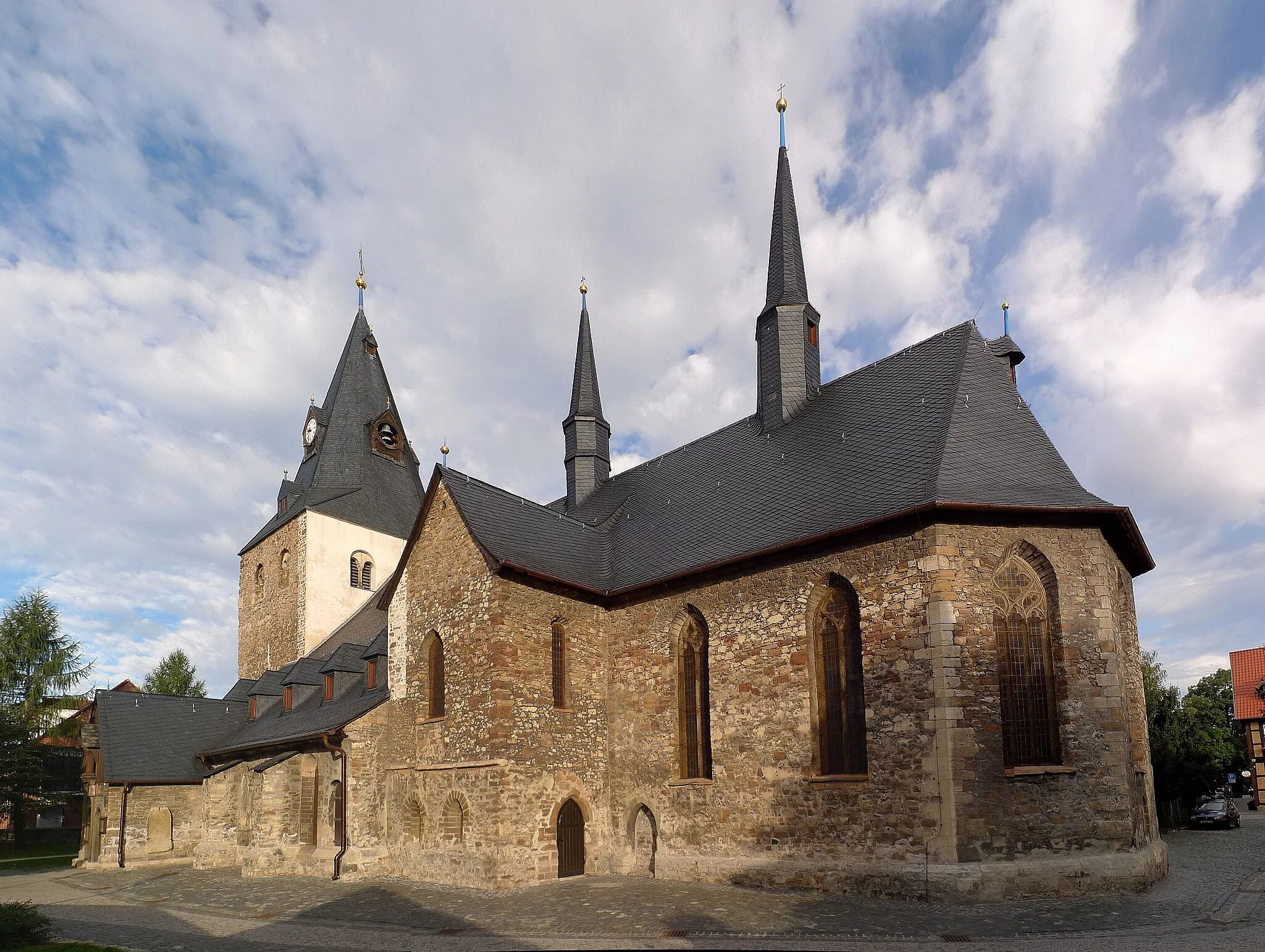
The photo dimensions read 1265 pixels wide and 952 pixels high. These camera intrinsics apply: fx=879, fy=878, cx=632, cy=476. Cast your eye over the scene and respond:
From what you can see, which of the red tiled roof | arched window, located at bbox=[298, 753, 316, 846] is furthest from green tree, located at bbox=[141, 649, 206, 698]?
the red tiled roof

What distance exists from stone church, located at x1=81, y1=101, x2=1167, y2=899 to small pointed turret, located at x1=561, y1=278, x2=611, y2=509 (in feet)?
4.27

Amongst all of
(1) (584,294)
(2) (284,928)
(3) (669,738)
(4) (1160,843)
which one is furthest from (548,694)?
(1) (584,294)

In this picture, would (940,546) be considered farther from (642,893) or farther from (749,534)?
(642,893)

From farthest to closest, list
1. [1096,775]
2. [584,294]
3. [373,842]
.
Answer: [584,294], [373,842], [1096,775]

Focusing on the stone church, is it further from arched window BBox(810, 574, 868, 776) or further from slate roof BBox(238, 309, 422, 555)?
slate roof BBox(238, 309, 422, 555)

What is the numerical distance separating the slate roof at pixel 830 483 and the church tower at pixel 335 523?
13232 millimetres

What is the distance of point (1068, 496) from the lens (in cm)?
1405

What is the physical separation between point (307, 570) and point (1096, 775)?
25089mm

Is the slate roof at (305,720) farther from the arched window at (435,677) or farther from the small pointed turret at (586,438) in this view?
the small pointed turret at (586,438)

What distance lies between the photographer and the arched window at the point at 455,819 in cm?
1628

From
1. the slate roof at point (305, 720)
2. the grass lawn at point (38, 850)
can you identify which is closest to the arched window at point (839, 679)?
the slate roof at point (305, 720)

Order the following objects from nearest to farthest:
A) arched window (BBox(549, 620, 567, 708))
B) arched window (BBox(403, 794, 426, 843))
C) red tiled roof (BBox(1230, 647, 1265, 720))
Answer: arched window (BBox(403, 794, 426, 843)), arched window (BBox(549, 620, 567, 708)), red tiled roof (BBox(1230, 647, 1265, 720))

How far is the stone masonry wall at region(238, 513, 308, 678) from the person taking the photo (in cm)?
3048

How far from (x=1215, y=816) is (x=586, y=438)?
902 inches
